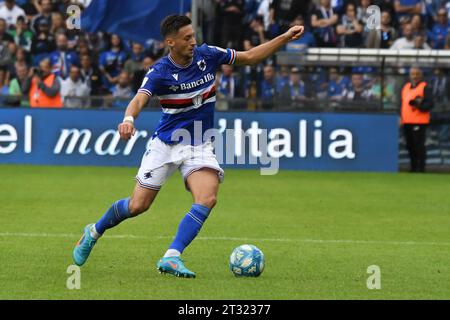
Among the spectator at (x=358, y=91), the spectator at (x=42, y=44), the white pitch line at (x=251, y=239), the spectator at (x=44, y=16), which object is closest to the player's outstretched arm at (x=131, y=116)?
the white pitch line at (x=251, y=239)

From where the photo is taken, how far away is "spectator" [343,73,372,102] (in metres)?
21.8

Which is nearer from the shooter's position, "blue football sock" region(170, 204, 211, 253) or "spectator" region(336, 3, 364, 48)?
"blue football sock" region(170, 204, 211, 253)

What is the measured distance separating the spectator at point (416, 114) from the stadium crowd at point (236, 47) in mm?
674

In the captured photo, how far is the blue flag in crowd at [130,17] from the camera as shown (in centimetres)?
2208

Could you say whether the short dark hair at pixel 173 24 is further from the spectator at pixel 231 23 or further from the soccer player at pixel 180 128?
the spectator at pixel 231 23

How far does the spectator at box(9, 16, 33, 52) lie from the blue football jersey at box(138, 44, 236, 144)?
14.6m

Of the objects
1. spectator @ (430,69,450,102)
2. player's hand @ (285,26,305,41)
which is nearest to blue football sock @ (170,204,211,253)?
player's hand @ (285,26,305,41)

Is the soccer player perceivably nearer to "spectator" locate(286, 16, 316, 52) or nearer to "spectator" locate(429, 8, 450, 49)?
"spectator" locate(286, 16, 316, 52)

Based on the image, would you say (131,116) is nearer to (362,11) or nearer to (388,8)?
(362,11)

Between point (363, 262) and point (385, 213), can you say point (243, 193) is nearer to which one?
point (385, 213)

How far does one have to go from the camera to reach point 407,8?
2370 centimetres

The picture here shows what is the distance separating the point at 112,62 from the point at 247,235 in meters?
11.3

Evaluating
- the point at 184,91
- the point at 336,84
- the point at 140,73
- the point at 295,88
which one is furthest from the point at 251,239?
the point at 140,73
